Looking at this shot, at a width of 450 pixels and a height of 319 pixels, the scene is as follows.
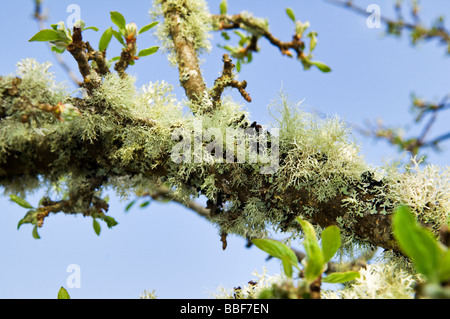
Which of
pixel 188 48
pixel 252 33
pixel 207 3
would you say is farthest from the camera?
pixel 207 3

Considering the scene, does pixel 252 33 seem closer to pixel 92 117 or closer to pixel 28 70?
pixel 92 117

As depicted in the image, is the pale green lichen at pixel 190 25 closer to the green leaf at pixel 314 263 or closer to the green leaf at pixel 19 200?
the green leaf at pixel 19 200

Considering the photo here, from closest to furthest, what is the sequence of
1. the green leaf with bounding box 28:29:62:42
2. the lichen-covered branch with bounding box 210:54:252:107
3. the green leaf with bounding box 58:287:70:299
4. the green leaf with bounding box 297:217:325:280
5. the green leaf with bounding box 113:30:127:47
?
→ 1. the green leaf with bounding box 297:217:325:280
2. the green leaf with bounding box 58:287:70:299
3. the green leaf with bounding box 28:29:62:42
4. the lichen-covered branch with bounding box 210:54:252:107
5. the green leaf with bounding box 113:30:127:47

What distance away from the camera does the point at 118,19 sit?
1449mm

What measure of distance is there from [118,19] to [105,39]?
97 millimetres

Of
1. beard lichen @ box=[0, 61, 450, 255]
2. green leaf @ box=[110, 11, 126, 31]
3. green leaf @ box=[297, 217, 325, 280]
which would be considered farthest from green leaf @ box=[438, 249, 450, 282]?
green leaf @ box=[110, 11, 126, 31]

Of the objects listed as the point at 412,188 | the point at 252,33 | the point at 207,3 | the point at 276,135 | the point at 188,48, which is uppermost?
the point at 207,3

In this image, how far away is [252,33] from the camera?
1010 mm

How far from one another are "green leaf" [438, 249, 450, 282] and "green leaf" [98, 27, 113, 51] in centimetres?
138

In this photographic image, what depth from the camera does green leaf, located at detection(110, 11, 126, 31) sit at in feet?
4.68

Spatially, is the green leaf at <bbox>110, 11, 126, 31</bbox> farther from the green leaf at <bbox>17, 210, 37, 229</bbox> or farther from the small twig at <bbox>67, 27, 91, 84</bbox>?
the green leaf at <bbox>17, 210, 37, 229</bbox>
